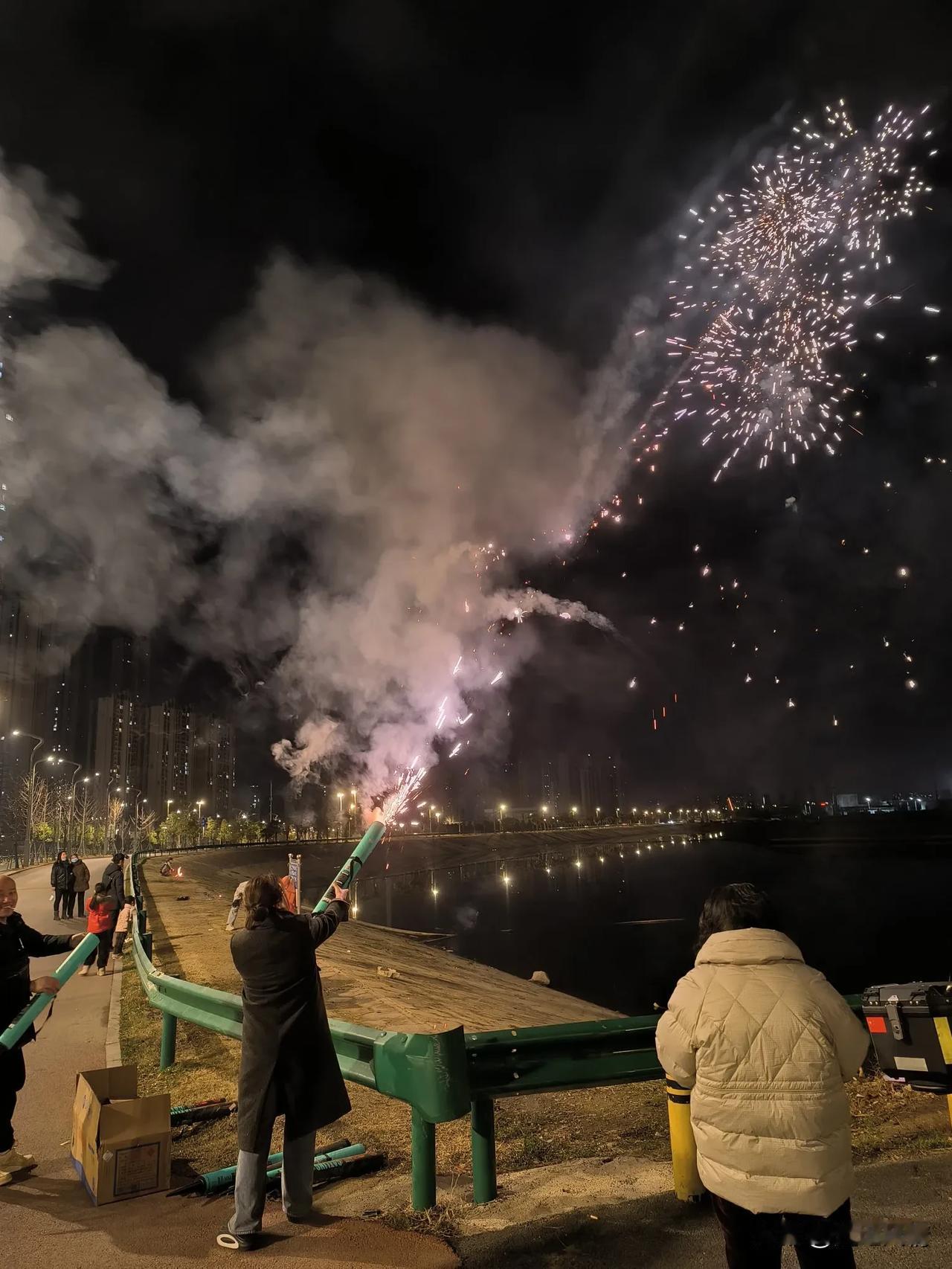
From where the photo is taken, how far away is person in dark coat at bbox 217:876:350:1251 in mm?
4180

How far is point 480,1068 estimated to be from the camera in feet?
14.5

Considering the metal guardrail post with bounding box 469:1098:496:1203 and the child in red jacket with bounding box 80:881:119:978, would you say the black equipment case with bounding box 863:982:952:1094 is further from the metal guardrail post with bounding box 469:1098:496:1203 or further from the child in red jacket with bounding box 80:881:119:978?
the child in red jacket with bounding box 80:881:119:978

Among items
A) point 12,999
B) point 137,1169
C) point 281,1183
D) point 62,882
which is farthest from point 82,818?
point 281,1183

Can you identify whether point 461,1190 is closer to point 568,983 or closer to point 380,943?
point 380,943

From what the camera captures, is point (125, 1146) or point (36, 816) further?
point (36, 816)

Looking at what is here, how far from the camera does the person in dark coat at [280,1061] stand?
165 inches

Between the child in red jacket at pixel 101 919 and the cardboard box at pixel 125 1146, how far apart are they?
853 centimetres

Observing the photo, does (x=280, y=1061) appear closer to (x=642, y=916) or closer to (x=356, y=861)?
(x=356, y=861)

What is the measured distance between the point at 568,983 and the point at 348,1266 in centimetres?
2514

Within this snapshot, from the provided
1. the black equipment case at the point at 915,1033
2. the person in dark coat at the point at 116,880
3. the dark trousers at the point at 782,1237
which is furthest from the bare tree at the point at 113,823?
the dark trousers at the point at 782,1237

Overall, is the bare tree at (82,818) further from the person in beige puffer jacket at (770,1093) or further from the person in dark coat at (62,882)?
the person in beige puffer jacket at (770,1093)

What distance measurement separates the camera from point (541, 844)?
120688 mm

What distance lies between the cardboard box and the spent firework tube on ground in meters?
0.74

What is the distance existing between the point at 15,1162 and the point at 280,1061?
2.76 meters
